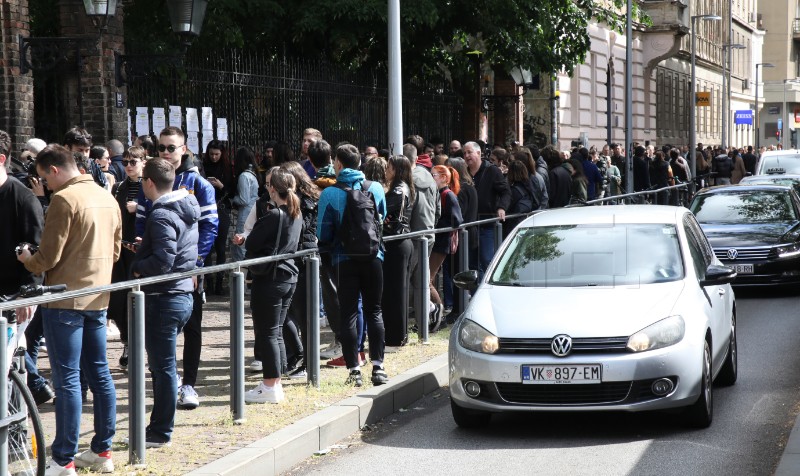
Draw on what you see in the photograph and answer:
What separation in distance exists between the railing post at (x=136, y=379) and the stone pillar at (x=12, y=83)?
7678 millimetres

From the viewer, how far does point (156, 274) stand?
24.8 feet

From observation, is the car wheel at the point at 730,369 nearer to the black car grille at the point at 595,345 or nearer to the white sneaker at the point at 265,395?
the black car grille at the point at 595,345

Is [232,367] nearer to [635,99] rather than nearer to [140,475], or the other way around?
[140,475]

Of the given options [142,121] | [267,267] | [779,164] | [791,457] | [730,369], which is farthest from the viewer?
[779,164]

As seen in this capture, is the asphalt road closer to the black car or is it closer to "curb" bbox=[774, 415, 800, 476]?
"curb" bbox=[774, 415, 800, 476]

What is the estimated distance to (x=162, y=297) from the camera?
24.6 ft

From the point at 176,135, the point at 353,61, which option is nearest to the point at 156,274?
the point at 176,135

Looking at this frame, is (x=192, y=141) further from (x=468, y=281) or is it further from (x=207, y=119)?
(x=468, y=281)

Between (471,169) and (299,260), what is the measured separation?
595 cm

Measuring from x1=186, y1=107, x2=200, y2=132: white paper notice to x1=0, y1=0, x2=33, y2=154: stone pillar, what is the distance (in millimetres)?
1978

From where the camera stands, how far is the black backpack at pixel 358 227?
9.50m

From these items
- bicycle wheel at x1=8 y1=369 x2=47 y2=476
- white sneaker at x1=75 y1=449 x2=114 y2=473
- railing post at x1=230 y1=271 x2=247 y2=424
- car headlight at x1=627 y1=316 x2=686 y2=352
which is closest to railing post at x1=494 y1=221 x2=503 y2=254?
car headlight at x1=627 y1=316 x2=686 y2=352

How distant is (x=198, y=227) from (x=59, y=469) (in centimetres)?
269

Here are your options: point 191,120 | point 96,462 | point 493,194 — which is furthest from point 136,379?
point 191,120
